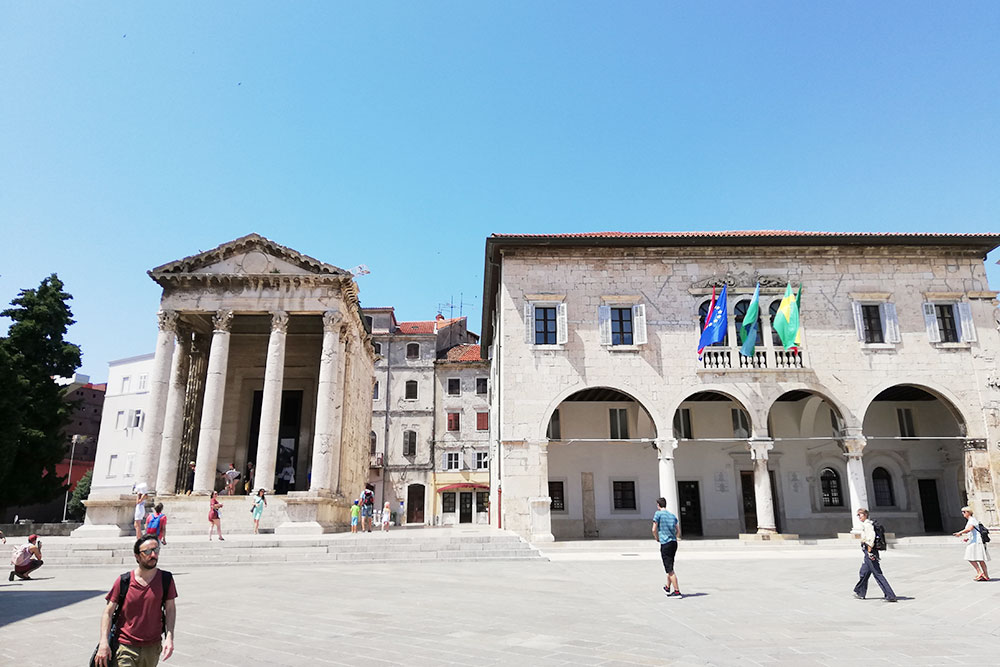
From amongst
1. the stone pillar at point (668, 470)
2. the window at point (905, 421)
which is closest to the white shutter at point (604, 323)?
the stone pillar at point (668, 470)

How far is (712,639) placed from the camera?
7.06 metres

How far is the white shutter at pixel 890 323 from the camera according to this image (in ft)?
80.4

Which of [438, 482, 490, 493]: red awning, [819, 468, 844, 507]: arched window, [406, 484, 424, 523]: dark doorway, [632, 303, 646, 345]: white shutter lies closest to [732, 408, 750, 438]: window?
[819, 468, 844, 507]: arched window

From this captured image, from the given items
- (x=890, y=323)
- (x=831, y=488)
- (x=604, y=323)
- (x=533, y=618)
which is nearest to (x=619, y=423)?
(x=604, y=323)

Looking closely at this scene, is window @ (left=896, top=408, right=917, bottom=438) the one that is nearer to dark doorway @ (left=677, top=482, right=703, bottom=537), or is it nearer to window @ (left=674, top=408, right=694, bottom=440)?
window @ (left=674, top=408, right=694, bottom=440)

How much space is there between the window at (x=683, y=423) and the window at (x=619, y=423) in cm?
220

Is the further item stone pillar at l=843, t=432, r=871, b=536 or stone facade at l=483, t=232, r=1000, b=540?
Answer: stone facade at l=483, t=232, r=1000, b=540

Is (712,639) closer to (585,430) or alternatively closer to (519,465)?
(519,465)

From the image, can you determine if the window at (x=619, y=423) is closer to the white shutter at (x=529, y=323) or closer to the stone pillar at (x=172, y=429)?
the white shutter at (x=529, y=323)

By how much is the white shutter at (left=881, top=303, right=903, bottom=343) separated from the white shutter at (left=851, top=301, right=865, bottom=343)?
3.16 feet

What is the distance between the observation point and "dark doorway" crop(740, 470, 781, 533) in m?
27.3

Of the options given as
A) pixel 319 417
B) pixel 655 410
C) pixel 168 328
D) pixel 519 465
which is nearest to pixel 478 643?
pixel 519 465

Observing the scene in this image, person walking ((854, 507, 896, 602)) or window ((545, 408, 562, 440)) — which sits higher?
window ((545, 408, 562, 440))

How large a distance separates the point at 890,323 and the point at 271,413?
24753 mm
